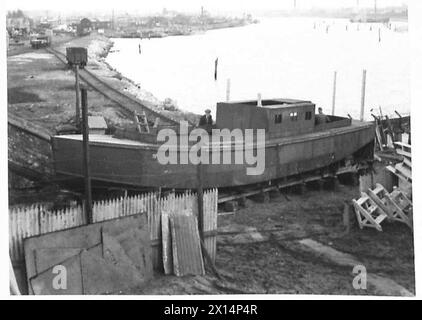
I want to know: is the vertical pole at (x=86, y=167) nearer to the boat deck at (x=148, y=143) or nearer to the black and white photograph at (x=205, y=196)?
the black and white photograph at (x=205, y=196)

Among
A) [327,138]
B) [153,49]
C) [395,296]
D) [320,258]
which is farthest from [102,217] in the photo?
[153,49]

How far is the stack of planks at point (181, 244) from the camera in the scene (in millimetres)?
10766

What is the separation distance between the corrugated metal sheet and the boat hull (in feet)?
9.56

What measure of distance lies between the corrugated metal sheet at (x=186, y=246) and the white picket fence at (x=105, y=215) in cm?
26

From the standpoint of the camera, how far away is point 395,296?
34.8 feet

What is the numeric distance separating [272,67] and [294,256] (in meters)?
38.2

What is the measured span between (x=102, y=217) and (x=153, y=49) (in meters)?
46.3

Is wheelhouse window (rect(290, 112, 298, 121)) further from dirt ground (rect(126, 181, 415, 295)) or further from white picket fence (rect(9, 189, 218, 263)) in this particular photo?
white picket fence (rect(9, 189, 218, 263))

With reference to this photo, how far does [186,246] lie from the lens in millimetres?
10891

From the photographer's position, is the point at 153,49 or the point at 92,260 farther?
the point at 153,49

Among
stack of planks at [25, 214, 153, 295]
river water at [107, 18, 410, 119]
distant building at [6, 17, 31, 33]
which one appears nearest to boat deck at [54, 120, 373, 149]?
distant building at [6, 17, 31, 33]

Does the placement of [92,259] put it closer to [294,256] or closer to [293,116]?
[294,256]
